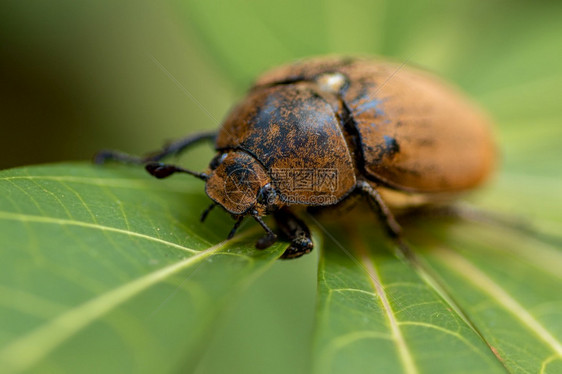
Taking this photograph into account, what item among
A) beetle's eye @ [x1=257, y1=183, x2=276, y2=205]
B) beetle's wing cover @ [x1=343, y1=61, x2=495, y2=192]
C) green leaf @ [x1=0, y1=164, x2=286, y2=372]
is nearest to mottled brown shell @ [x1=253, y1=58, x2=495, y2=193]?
beetle's wing cover @ [x1=343, y1=61, x2=495, y2=192]

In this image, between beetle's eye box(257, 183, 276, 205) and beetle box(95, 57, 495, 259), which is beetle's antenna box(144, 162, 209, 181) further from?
beetle's eye box(257, 183, 276, 205)

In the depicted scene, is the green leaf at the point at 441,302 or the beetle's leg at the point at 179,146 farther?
the beetle's leg at the point at 179,146

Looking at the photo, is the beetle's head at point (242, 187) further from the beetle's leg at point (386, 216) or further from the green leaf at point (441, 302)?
the beetle's leg at point (386, 216)

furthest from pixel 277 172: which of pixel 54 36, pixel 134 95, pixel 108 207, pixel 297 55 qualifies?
pixel 54 36

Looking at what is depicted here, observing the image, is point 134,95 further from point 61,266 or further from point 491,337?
point 491,337

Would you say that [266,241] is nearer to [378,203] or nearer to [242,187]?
[242,187]

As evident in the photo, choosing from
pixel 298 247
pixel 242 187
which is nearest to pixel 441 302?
pixel 298 247

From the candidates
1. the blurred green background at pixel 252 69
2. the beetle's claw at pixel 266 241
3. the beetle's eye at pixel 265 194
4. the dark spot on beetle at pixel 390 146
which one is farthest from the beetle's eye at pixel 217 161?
the blurred green background at pixel 252 69
